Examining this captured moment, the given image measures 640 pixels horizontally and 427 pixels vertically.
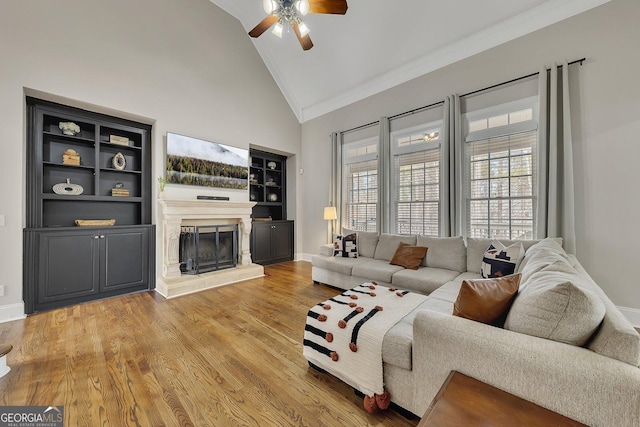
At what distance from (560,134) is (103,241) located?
637cm

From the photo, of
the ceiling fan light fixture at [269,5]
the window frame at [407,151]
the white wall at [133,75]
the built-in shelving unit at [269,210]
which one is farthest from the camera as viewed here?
the built-in shelving unit at [269,210]

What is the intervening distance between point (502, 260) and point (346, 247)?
7.37 ft

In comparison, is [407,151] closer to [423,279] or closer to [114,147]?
[423,279]

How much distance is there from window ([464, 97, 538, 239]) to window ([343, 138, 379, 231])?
1.69 metres

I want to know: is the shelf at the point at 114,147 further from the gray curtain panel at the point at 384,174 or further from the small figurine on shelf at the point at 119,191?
the gray curtain panel at the point at 384,174

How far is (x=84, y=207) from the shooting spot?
3811mm

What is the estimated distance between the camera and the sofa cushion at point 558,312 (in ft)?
3.43

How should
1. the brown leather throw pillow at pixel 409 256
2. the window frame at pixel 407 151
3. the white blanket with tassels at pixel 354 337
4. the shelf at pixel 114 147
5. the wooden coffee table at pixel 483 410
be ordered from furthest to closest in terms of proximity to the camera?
the window frame at pixel 407 151 → the shelf at pixel 114 147 → the brown leather throw pillow at pixel 409 256 → the white blanket with tassels at pixel 354 337 → the wooden coffee table at pixel 483 410

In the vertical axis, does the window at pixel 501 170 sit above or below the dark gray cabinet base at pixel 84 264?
above

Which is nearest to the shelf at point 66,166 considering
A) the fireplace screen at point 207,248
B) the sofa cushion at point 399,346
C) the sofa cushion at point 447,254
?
the fireplace screen at point 207,248

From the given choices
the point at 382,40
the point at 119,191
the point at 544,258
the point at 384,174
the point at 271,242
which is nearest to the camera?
the point at 544,258

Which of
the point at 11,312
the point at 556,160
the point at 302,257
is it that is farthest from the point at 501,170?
the point at 11,312

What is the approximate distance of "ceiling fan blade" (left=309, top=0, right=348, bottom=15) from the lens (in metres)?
2.69

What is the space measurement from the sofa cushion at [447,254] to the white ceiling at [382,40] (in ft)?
9.56
